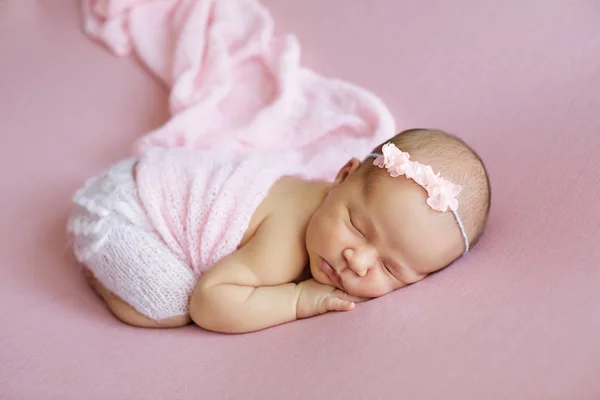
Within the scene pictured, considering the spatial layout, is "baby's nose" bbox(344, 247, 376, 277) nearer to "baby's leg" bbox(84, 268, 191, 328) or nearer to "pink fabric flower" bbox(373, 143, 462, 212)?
"pink fabric flower" bbox(373, 143, 462, 212)

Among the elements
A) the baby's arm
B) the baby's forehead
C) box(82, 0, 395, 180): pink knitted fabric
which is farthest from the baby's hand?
box(82, 0, 395, 180): pink knitted fabric

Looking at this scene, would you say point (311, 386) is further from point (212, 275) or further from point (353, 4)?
point (353, 4)

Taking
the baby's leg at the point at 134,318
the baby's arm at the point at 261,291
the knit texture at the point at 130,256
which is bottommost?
the baby's leg at the point at 134,318

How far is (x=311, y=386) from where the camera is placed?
95 cm

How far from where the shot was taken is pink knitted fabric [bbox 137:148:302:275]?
1.26 m

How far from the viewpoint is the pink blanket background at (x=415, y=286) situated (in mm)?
945

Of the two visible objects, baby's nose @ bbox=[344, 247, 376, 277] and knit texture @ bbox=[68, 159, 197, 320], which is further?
knit texture @ bbox=[68, 159, 197, 320]

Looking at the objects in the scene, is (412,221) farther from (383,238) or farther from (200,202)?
(200,202)

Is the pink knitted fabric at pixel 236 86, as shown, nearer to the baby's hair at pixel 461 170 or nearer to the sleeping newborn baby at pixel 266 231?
the sleeping newborn baby at pixel 266 231

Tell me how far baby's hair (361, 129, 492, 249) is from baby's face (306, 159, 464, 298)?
0.03m

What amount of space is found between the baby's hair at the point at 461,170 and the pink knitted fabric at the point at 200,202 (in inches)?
9.9

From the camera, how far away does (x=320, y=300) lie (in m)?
1.17

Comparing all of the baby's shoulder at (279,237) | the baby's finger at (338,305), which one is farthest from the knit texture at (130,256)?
the baby's finger at (338,305)

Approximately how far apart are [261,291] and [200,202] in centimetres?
22
